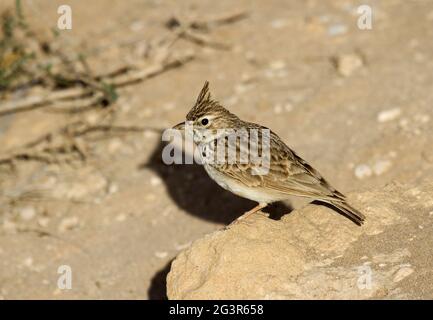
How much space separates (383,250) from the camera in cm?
481

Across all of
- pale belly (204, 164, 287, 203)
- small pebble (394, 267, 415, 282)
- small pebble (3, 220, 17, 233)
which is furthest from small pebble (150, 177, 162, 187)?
small pebble (394, 267, 415, 282)

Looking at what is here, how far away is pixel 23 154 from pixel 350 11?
14.4 ft

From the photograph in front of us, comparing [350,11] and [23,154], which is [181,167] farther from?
[350,11]

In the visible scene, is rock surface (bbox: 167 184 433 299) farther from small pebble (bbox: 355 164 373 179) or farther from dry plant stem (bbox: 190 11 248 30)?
dry plant stem (bbox: 190 11 248 30)

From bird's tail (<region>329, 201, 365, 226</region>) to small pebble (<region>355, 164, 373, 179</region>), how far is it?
1578 mm

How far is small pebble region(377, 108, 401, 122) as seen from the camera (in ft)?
24.0

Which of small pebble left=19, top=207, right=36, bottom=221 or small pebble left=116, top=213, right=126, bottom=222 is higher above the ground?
small pebble left=116, top=213, right=126, bottom=222

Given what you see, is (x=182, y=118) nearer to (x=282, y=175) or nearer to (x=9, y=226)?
(x=9, y=226)

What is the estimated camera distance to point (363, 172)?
22.2ft

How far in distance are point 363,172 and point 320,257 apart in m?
2.10

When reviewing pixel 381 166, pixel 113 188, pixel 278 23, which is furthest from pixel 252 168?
pixel 278 23

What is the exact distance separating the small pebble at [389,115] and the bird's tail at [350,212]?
2345mm

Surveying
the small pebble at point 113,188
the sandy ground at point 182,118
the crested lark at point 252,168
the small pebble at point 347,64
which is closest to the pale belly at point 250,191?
the crested lark at point 252,168

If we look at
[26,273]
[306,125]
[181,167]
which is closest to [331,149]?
[306,125]
